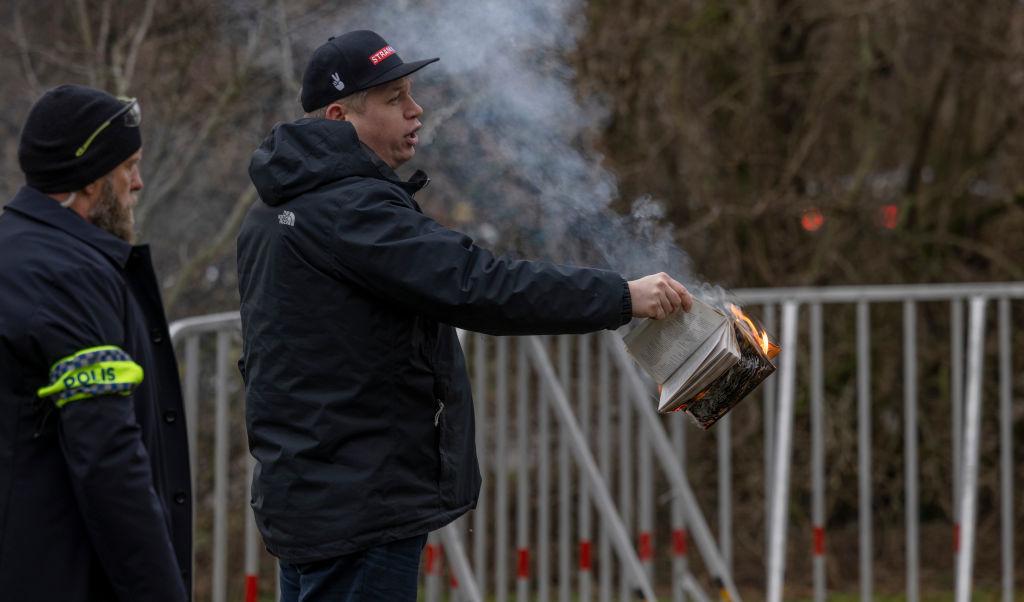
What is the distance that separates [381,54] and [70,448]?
4.14 feet

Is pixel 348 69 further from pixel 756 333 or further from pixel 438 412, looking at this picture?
pixel 756 333

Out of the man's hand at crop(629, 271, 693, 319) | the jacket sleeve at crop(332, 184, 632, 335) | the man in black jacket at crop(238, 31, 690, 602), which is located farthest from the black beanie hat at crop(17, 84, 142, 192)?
the man's hand at crop(629, 271, 693, 319)

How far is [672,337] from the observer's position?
136 inches

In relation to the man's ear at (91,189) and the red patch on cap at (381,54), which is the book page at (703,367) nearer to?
the red patch on cap at (381,54)

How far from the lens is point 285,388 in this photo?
321 centimetres

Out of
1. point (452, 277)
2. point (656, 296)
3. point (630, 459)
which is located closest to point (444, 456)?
point (452, 277)

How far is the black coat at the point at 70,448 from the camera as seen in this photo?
268 cm

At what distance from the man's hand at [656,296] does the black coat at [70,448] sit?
45.7 inches

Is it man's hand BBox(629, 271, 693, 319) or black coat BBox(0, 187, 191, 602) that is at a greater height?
man's hand BBox(629, 271, 693, 319)

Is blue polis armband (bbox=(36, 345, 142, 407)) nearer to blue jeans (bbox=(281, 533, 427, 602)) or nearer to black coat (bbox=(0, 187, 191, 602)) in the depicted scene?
black coat (bbox=(0, 187, 191, 602))

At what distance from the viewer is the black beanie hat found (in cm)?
293

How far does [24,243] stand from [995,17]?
7.92 metres

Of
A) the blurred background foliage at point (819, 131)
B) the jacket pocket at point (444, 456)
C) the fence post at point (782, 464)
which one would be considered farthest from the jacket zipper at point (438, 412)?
the blurred background foliage at point (819, 131)

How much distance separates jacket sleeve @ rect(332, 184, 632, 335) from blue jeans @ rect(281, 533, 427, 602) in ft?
1.77
